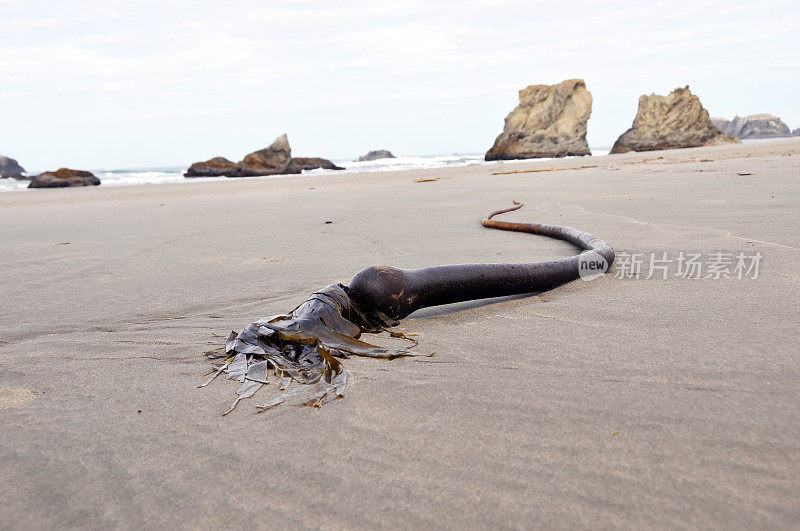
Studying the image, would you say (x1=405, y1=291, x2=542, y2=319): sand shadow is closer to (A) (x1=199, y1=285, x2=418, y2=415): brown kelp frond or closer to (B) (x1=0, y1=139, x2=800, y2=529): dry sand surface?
(B) (x1=0, y1=139, x2=800, y2=529): dry sand surface

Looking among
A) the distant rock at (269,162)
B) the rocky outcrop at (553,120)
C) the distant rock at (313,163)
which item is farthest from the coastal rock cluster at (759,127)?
the distant rock at (269,162)

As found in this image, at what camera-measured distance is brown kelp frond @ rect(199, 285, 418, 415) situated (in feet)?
4.59

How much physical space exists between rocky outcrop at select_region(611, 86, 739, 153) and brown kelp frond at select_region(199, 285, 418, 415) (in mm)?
39199

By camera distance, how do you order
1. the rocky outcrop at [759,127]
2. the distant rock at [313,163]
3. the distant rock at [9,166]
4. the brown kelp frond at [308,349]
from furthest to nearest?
the rocky outcrop at [759,127], the distant rock at [9,166], the distant rock at [313,163], the brown kelp frond at [308,349]

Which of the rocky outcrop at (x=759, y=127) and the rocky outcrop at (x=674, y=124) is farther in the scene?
the rocky outcrop at (x=759, y=127)

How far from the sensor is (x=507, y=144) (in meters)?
38.4

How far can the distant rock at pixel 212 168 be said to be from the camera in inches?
1025

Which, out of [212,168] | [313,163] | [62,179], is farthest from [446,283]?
[313,163]

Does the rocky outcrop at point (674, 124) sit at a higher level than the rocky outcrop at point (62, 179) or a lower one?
higher

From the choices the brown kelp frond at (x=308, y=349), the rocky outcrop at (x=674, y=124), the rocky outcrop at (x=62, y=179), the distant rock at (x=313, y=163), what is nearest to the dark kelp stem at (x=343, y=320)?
the brown kelp frond at (x=308, y=349)

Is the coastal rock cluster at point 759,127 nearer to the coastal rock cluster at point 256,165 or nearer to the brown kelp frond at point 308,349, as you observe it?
the coastal rock cluster at point 256,165

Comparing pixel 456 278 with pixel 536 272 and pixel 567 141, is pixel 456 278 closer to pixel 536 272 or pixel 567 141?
pixel 536 272

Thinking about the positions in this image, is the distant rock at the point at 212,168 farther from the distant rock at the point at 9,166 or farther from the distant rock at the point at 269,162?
the distant rock at the point at 9,166

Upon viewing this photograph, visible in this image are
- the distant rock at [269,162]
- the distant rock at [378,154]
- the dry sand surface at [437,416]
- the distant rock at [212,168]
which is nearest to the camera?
the dry sand surface at [437,416]
